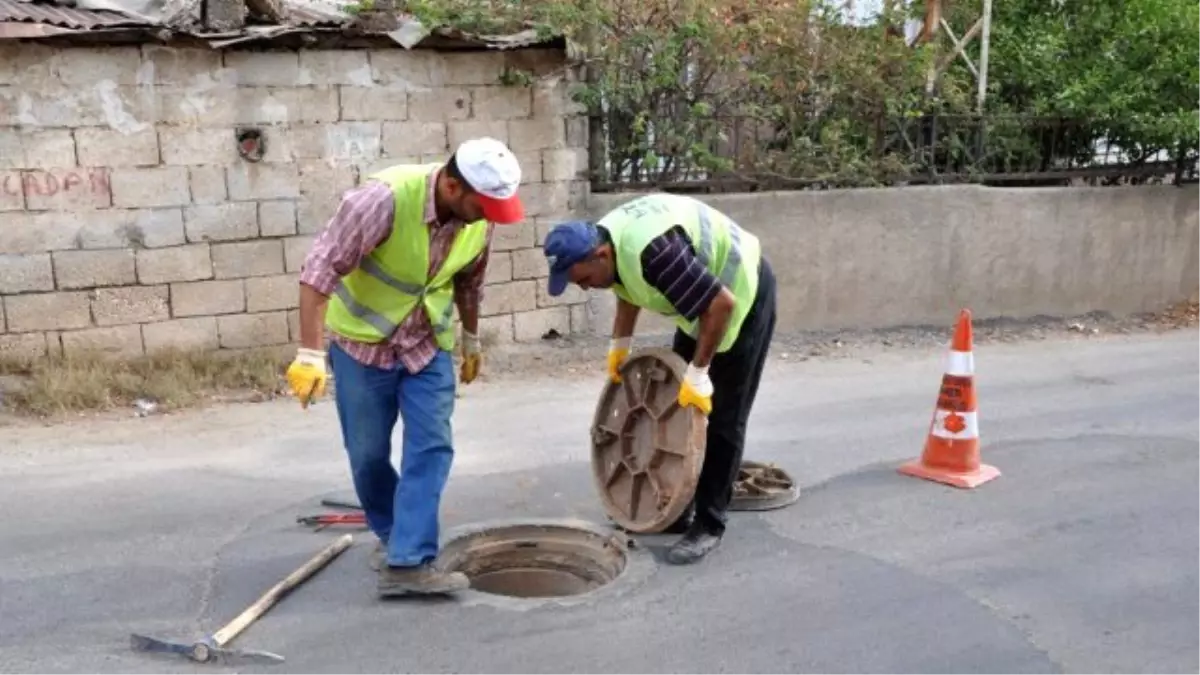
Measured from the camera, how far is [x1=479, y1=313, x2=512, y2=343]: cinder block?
24.8 feet

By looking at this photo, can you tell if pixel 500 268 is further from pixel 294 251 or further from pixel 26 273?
pixel 26 273

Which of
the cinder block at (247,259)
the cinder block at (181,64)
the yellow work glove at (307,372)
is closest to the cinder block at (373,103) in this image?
the cinder block at (181,64)

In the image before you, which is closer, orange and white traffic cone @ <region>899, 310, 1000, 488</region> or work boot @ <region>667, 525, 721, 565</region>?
work boot @ <region>667, 525, 721, 565</region>

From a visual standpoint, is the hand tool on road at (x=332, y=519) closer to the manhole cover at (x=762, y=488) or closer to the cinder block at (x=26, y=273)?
the manhole cover at (x=762, y=488)

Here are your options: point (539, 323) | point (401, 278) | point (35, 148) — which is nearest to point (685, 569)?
point (401, 278)

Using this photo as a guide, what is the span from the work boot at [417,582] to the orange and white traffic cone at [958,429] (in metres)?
2.53

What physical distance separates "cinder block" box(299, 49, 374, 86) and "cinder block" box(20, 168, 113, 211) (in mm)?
1383

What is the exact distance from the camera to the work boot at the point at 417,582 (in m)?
3.75

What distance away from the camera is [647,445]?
442 centimetres

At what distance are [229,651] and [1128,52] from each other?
891cm

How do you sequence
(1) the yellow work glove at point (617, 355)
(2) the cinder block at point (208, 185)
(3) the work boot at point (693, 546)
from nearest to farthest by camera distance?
(3) the work boot at point (693, 546), (1) the yellow work glove at point (617, 355), (2) the cinder block at point (208, 185)

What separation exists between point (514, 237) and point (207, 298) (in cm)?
210

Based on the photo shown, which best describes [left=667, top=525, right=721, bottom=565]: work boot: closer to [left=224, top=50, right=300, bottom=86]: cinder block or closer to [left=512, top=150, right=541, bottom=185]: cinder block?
[left=512, top=150, right=541, bottom=185]: cinder block

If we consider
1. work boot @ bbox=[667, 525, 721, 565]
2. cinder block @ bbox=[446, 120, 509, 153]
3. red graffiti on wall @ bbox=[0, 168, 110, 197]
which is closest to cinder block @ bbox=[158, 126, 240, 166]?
red graffiti on wall @ bbox=[0, 168, 110, 197]
